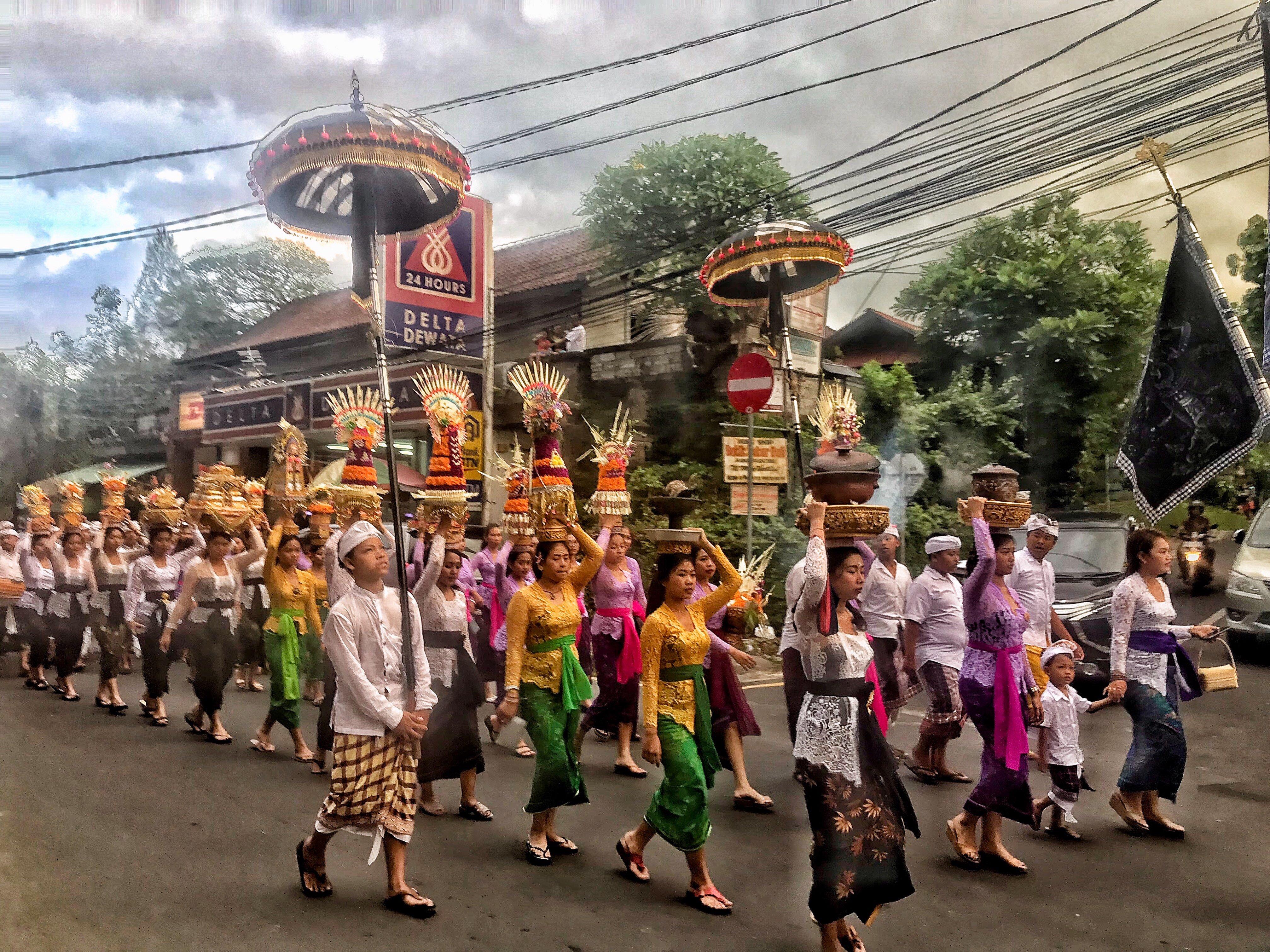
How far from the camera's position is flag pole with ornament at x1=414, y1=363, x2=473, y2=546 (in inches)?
224

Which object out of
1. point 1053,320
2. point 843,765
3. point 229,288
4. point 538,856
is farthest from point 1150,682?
point 1053,320

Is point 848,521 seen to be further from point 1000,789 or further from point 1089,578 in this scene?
point 1089,578

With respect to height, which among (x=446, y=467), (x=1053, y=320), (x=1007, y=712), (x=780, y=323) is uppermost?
(x=1053, y=320)

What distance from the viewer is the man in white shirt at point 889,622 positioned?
6.34 meters

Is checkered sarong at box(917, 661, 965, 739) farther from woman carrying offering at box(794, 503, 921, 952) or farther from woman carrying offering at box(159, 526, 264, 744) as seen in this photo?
woman carrying offering at box(159, 526, 264, 744)

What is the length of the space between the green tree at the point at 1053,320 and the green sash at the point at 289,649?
888 centimetres

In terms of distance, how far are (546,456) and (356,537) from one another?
5.89 feet

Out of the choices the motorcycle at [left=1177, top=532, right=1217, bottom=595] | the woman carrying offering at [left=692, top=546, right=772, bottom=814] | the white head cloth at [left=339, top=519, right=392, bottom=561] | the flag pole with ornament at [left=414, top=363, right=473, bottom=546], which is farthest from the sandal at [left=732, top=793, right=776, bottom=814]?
the motorcycle at [left=1177, top=532, right=1217, bottom=595]

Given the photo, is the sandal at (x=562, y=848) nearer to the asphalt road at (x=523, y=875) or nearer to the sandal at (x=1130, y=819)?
the asphalt road at (x=523, y=875)

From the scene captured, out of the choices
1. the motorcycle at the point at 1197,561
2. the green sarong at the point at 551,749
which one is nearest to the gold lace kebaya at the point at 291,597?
the green sarong at the point at 551,749

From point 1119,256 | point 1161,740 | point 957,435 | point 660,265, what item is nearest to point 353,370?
point 660,265

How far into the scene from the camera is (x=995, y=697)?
493 centimetres

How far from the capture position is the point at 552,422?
579 centimetres

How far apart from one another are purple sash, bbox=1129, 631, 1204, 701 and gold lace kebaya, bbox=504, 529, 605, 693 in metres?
3.21
